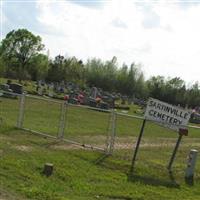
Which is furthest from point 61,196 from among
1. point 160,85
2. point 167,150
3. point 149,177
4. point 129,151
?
point 160,85

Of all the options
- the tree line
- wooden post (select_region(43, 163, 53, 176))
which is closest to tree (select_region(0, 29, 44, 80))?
the tree line

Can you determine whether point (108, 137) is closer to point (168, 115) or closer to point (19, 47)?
point (168, 115)

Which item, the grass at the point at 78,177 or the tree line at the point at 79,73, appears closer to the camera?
the grass at the point at 78,177

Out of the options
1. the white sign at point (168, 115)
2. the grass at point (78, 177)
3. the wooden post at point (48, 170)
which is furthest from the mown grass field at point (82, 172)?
the white sign at point (168, 115)

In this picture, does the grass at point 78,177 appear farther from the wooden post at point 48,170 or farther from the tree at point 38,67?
the tree at point 38,67

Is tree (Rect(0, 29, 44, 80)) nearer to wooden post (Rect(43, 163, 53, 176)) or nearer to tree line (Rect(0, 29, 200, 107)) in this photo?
tree line (Rect(0, 29, 200, 107))

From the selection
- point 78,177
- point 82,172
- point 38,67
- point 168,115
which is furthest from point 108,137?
point 38,67

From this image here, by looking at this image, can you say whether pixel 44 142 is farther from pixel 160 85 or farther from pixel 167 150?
pixel 160 85

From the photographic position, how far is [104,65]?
399 feet

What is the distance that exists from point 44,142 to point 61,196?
6502 mm

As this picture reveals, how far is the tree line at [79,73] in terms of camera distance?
95.9m

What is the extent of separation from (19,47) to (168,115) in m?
86.5

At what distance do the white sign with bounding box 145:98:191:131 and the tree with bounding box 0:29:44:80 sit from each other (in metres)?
83.7

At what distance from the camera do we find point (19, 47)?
322ft
